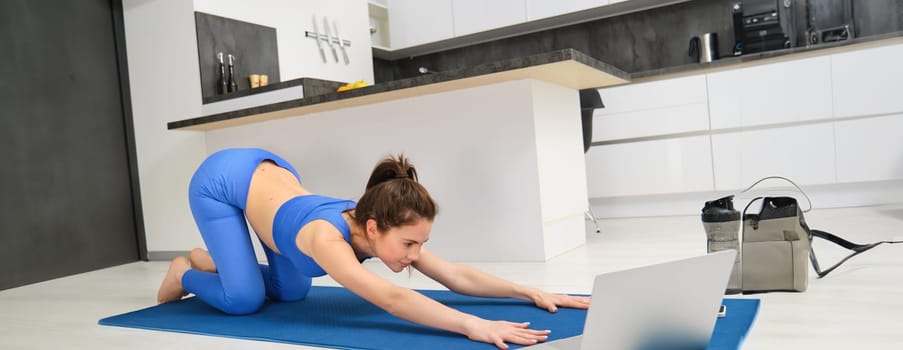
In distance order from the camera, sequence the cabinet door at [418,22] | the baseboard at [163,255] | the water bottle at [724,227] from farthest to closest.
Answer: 1. the cabinet door at [418,22]
2. the baseboard at [163,255]
3. the water bottle at [724,227]

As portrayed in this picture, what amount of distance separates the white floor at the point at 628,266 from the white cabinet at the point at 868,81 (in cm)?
61

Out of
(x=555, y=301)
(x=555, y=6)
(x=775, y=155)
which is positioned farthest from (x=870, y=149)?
(x=555, y=301)

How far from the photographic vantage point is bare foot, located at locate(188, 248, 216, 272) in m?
2.49

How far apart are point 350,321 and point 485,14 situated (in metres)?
4.03

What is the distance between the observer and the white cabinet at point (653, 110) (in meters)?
4.46

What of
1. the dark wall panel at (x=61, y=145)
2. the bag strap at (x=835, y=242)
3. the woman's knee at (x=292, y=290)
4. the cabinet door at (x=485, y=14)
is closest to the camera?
the bag strap at (x=835, y=242)

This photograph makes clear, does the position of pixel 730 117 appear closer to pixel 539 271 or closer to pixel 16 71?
pixel 539 271

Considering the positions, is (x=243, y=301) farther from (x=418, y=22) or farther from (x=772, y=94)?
(x=418, y=22)

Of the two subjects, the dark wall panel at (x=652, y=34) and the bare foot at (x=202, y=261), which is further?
the dark wall panel at (x=652, y=34)

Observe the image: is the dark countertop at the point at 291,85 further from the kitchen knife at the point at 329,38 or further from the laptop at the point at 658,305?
the laptop at the point at 658,305

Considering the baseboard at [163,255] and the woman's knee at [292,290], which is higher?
the woman's knee at [292,290]

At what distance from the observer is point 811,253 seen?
214 cm

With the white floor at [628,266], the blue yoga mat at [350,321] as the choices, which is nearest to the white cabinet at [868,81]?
the white floor at [628,266]

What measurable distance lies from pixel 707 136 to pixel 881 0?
5.17ft
